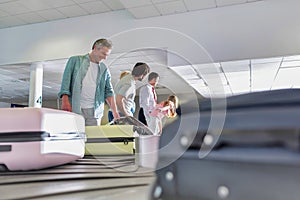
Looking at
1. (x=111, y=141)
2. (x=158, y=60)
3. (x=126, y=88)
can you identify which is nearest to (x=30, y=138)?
(x=111, y=141)

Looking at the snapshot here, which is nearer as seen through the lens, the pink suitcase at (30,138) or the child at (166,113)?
the child at (166,113)

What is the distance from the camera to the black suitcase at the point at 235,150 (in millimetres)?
231

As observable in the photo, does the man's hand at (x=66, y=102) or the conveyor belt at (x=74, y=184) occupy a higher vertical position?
the man's hand at (x=66, y=102)

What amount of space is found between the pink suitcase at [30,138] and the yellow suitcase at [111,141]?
324 mm

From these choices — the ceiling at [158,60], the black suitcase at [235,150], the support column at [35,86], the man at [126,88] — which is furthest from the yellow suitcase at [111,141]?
the support column at [35,86]

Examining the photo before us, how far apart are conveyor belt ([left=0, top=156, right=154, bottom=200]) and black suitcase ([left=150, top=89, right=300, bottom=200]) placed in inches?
3.5

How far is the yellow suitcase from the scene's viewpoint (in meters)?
0.99

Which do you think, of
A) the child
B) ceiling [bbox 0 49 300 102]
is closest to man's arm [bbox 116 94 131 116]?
the child

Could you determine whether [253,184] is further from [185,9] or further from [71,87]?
[185,9]

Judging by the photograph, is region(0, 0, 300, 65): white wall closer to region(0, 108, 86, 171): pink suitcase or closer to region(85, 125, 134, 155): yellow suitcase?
region(85, 125, 134, 155): yellow suitcase

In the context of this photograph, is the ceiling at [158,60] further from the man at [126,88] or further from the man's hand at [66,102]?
the man's hand at [66,102]

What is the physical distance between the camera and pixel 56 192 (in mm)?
410

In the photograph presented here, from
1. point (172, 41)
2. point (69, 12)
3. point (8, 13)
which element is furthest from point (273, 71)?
point (8, 13)

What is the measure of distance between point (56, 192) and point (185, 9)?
4619mm
